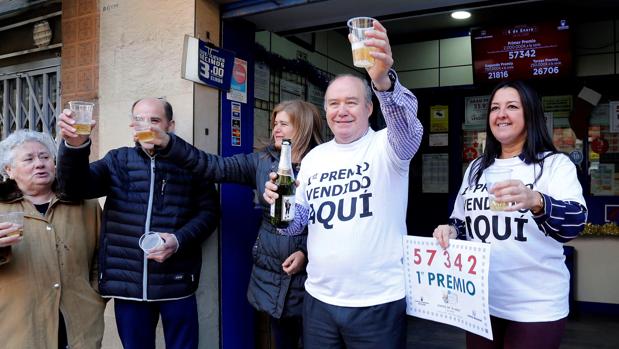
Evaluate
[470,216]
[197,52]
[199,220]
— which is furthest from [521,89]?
[197,52]

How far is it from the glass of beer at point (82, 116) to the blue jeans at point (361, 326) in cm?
126

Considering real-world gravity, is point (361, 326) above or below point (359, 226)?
below

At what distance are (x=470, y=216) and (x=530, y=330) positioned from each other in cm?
47

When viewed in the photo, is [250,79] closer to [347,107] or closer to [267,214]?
[267,214]

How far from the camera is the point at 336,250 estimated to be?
1882 mm

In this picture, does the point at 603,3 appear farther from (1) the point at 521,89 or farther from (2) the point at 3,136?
(2) the point at 3,136

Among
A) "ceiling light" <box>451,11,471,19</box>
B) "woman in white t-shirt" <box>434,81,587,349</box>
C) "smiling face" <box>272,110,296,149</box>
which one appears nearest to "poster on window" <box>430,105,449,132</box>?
"ceiling light" <box>451,11,471,19</box>

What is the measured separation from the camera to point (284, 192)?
2.04m

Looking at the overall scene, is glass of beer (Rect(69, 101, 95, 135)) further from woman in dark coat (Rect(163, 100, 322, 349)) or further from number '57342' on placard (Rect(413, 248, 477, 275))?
number '57342' on placard (Rect(413, 248, 477, 275))

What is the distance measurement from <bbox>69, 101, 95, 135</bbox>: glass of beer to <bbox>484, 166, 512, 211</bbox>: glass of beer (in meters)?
1.68

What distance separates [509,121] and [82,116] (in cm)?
→ 180

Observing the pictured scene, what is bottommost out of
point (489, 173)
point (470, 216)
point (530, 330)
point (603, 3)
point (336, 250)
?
point (530, 330)

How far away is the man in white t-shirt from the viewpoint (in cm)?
182

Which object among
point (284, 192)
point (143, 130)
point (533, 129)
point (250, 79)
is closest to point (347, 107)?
point (284, 192)
